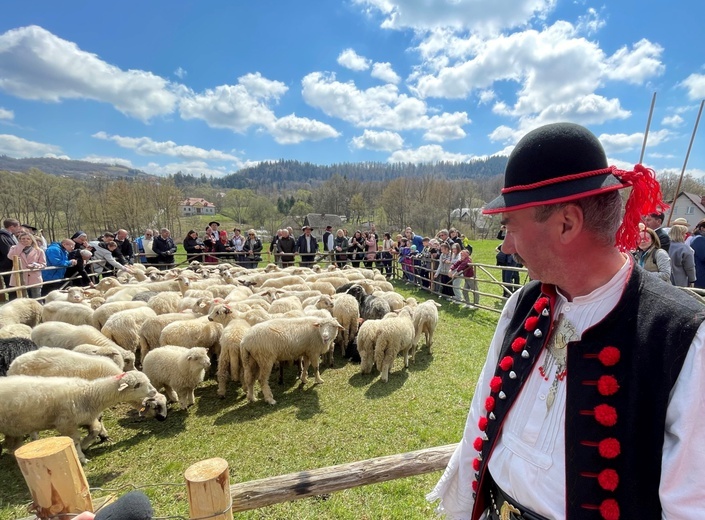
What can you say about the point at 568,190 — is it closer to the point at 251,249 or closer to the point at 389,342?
the point at 389,342

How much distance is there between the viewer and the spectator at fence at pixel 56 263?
11.2m

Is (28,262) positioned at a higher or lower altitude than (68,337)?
higher

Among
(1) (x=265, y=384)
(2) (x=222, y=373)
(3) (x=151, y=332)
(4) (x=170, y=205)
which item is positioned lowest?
(1) (x=265, y=384)

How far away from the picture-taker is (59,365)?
16.3 ft

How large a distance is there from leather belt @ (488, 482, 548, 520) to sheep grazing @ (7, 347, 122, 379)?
18.2ft

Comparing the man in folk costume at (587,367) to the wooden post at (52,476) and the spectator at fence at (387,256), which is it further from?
the spectator at fence at (387,256)

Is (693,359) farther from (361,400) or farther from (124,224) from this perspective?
(124,224)

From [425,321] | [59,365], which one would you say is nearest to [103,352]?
[59,365]

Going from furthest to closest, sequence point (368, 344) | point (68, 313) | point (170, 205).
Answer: point (170, 205), point (68, 313), point (368, 344)

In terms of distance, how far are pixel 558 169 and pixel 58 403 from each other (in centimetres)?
564

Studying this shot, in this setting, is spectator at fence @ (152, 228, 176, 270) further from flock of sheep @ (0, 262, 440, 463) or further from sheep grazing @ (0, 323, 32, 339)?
sheep grazing @ (0, 323, 32, 339)

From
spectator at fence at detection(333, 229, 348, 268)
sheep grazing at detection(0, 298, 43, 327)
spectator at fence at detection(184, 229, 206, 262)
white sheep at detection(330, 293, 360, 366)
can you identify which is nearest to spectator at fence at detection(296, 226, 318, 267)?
spectator at fence at detection(333, 229, 348, 268)

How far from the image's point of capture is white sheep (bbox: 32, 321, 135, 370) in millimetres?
6305

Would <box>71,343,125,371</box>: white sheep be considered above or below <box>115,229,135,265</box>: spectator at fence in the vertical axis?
below
